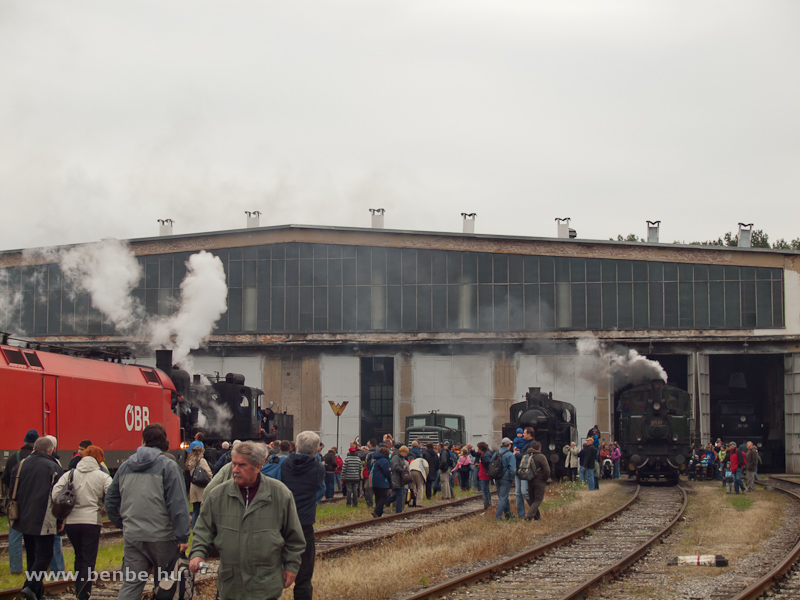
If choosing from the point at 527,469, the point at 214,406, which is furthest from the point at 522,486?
the point at 214,406

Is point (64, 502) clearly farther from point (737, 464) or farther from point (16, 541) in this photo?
point (737, 464)

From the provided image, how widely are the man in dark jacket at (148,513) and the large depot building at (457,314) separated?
36190 millimetres

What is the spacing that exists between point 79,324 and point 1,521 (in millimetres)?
28924

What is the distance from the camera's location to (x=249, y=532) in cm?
643

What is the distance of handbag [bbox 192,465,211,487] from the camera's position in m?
14.6

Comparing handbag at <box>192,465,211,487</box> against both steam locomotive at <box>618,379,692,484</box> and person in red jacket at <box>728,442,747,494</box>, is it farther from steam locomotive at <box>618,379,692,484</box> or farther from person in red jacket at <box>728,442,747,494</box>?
steam locomotive at <box>618,379,692,484</box>

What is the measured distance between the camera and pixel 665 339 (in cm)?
4316

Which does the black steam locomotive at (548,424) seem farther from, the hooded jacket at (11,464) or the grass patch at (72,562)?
the hooded jacket at (11,464)

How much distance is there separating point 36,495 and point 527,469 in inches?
419

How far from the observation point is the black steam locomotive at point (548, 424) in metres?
30.4

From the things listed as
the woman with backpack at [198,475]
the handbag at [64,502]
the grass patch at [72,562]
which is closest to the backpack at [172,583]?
the handbag at [64,502]

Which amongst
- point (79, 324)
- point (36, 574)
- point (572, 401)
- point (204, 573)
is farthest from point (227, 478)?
point (79, 324)

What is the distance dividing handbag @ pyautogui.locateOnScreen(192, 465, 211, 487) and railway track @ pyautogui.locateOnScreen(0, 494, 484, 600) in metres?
1.78

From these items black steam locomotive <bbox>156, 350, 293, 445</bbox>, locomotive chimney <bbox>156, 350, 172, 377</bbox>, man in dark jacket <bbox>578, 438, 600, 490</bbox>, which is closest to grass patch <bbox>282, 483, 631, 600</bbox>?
man in dark jacket <bbox>578, 438, 600, 490</bbox>
